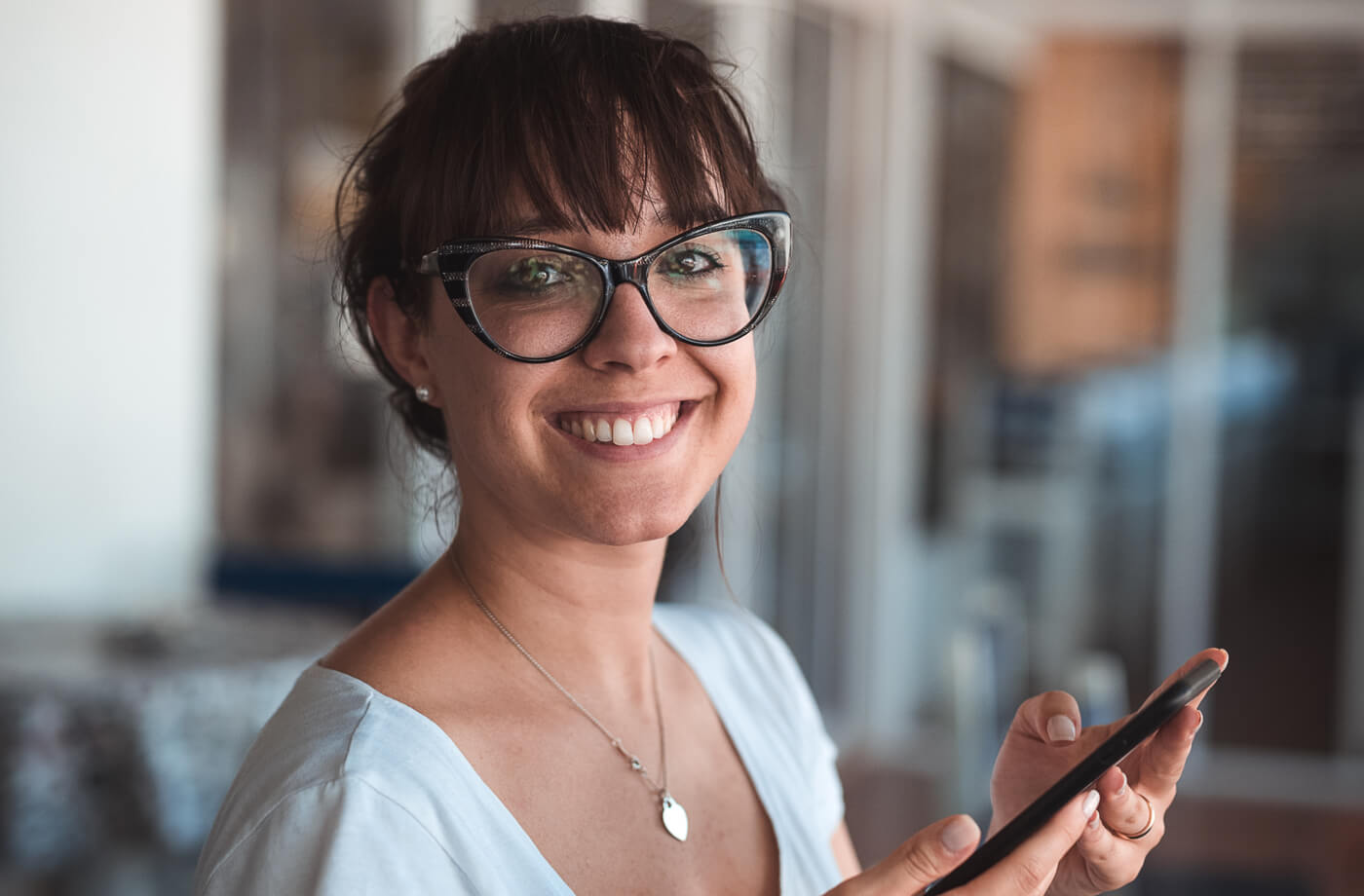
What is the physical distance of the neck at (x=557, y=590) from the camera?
1.03m

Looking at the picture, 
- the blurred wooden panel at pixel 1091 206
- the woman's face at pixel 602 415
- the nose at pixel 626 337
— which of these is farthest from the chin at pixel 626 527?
the blurred wooden panel at pixel 1091 206

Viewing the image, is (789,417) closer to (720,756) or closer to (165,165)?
(165,165)

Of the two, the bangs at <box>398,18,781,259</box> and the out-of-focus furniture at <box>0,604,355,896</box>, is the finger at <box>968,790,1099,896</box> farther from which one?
the out-of-focus furniture at <box>0,604,355,896</box>

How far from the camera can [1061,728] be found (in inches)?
39.2

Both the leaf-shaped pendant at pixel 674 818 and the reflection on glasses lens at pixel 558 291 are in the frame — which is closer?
the reflection on glasses lens at pixel 558 291

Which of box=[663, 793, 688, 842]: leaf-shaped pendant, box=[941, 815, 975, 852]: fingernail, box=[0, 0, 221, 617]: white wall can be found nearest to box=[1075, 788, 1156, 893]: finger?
box=[941, 815, 975, 852]: fingernail

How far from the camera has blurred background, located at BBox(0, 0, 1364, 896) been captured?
4.12 meters

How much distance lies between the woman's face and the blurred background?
289 cm

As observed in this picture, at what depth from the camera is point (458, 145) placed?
0.94 meters

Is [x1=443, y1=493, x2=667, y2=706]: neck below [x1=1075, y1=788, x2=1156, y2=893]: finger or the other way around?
the other way around

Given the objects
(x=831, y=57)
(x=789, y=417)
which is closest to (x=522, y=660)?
(x=789, y=417)

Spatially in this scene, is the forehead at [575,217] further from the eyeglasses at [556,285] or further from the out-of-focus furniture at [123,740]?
the out-of-focus furniture at [123,740]

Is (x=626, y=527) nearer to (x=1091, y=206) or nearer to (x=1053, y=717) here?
(x=1053, y=717)

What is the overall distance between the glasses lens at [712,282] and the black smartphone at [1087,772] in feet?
1.29
